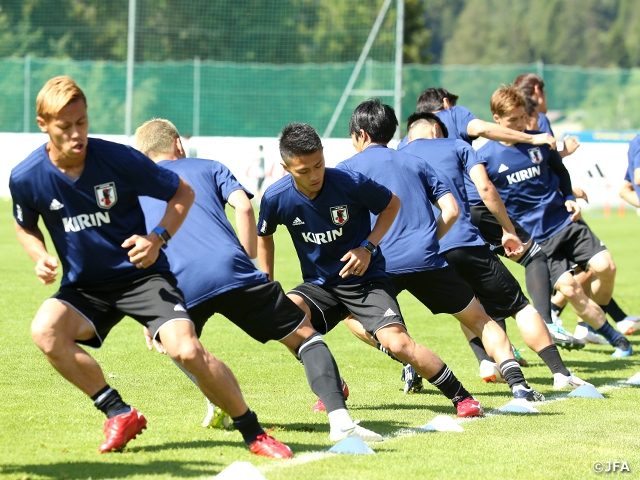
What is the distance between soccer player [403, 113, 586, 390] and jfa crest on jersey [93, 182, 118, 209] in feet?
9.66

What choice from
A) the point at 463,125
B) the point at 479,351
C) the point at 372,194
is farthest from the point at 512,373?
the point at 463,125

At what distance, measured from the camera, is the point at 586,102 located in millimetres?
36750

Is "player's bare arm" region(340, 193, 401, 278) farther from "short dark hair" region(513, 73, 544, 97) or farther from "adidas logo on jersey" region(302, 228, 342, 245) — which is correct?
"short dark hair" region(513, 73, 544, 97)

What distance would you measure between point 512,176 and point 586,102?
29.3 meters

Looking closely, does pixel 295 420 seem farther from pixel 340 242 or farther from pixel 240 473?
pixel 240 473

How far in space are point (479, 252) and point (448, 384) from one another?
134 cm

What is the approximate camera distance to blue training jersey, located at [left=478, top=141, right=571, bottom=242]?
8.87 meters

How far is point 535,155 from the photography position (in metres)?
8.88

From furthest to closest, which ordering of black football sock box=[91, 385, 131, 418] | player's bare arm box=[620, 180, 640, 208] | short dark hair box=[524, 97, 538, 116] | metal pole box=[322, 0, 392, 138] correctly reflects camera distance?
metal pole box=[322, 0, 392, 138]
player's bare arm box=[620, 180, 640, 208]
short dark hair box=[524, 97, 538, 116]
black football sock box=[91, 385, 131, 418]

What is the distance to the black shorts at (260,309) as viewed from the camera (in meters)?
5.52

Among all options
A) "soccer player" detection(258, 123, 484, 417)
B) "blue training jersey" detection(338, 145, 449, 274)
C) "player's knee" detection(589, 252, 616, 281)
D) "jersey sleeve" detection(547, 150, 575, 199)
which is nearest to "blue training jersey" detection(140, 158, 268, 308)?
"soccer player" detection(258, 123, 484, 417)

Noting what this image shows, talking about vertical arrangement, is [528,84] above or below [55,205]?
above

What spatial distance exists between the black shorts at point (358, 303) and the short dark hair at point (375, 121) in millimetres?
1053

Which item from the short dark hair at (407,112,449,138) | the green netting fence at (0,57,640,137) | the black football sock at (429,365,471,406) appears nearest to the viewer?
the black football sock at (429,365,471,406)
